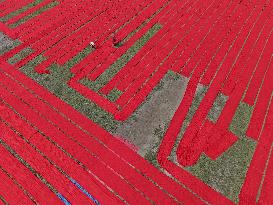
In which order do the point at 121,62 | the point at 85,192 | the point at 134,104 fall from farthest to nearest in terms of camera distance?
the point at 121,62 < the point at 134,104 < the point at 85,192

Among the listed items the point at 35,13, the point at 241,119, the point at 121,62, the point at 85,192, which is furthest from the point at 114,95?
the point at 35,13

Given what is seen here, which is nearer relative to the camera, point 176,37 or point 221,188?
point 221,188

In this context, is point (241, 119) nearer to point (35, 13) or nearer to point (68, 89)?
point (68, 89)

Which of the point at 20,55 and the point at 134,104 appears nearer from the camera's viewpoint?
the point at 134,104

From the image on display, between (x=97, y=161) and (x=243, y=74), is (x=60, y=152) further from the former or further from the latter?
(x=243, y=74)

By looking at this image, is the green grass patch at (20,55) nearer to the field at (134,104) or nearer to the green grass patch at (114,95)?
the field at (134,104)

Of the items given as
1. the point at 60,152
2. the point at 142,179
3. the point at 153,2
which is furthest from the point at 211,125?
the point at 153,2

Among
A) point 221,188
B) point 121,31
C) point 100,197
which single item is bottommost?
point 100,197

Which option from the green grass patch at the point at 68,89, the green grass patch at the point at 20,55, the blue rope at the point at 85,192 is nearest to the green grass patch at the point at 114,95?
the green grass patch at the point at 68,89
